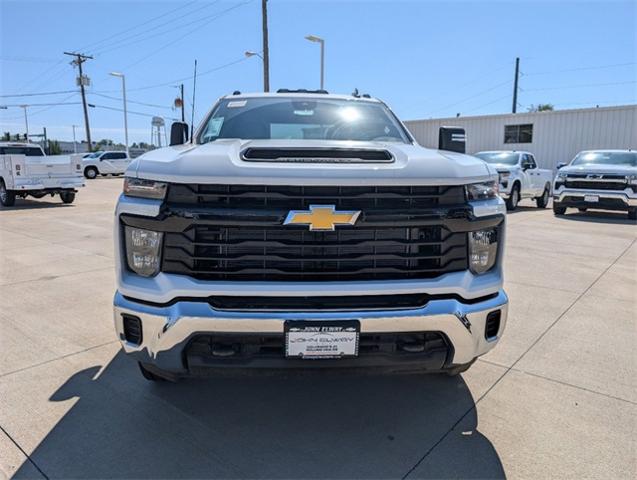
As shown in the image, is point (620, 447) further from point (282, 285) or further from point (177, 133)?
point (177, 133)

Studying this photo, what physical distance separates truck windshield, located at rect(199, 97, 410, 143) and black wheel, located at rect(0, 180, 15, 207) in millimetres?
12423

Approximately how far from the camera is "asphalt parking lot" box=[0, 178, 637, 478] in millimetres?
2293

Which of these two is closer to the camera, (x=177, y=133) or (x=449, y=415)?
Result: (x=449, y=415)

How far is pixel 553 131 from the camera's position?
68.5 ft

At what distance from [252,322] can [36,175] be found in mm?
13927

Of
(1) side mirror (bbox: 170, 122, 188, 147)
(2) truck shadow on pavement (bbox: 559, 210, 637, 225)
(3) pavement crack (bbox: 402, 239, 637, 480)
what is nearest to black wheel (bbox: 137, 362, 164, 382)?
(3) pavement crack (bbox: 402, 239, 637, 480)

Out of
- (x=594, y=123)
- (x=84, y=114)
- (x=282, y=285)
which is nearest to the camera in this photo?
(x=282, y=285)

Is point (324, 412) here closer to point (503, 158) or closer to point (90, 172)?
point (503, 158)

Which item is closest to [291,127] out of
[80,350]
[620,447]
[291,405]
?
[291,405]

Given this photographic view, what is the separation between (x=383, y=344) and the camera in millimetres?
2242

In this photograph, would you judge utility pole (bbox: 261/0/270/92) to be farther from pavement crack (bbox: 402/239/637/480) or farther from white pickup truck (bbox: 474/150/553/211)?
pavement crack (bbox: 402/239/637/480)

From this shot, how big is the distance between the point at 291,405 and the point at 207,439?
0.56 meters

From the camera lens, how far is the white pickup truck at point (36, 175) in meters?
13.3

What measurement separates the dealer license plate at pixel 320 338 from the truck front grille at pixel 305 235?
232mm
